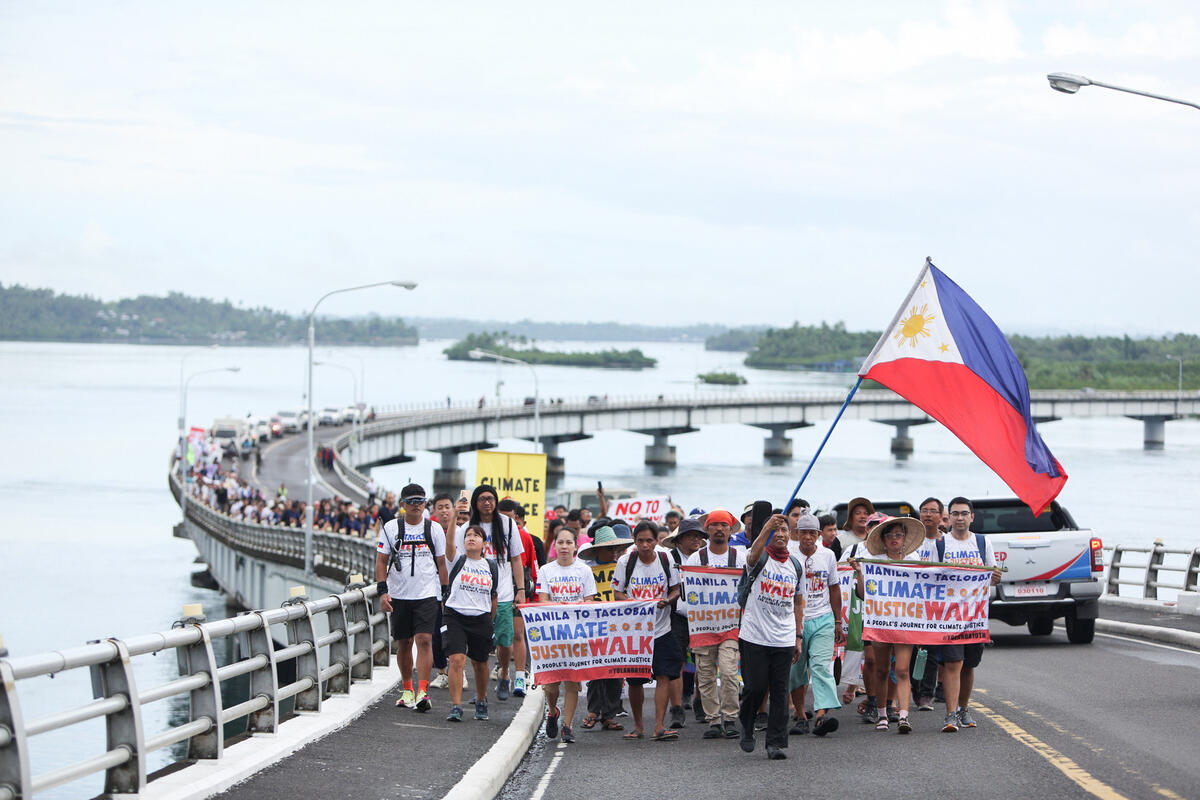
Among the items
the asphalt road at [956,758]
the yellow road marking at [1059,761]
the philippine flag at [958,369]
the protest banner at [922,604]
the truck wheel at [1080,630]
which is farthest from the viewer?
the truck wheel at [1080,630]

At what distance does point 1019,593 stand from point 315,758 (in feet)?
32.2

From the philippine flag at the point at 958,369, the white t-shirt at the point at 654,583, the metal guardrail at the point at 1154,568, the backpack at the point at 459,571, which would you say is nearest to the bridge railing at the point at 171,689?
the backpack at the point at 459,571

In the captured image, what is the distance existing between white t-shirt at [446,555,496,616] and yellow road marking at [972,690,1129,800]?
14.0ft

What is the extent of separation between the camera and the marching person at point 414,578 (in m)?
12.0

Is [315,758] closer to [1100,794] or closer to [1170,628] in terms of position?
[1100,794]

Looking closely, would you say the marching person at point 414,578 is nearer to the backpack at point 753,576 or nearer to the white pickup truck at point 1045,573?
the backpack at point 753,576

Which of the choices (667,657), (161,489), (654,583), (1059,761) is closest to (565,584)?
(654,583)

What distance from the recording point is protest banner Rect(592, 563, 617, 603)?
42.8ft

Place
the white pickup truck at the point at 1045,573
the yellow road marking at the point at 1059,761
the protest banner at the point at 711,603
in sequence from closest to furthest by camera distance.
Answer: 1. the yellow road marking at the point at 1059,761
2. the protest banner at the point at 711,603
3. the white pickup truck at the point at 1045,573

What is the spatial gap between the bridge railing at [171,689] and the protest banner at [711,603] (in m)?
2.95

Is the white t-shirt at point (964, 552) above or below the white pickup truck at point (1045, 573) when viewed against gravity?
above

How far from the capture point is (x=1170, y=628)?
18.5 m

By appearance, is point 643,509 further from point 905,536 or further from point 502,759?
point 502,759

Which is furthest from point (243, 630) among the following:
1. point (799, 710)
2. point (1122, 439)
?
point (1122, 439)
